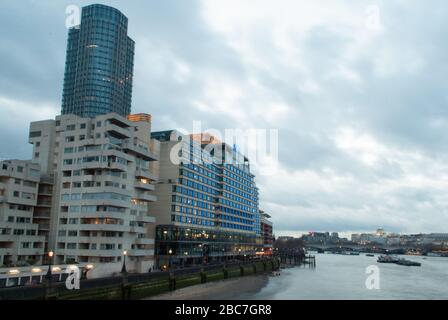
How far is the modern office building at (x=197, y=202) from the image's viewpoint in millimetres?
126562

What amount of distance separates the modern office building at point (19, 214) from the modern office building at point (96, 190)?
17.2ft

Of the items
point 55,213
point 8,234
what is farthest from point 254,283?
point 8,234

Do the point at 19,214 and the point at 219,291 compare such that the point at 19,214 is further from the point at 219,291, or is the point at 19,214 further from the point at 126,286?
the point at 219,291

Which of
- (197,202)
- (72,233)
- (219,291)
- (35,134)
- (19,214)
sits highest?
(35,134)

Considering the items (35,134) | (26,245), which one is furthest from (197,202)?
(26,245)

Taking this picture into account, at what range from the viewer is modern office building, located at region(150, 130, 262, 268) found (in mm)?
126562

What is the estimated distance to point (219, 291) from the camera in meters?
90.4

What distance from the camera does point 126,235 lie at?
9769cm

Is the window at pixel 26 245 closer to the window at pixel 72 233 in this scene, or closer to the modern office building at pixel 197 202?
the window at pixel 72 233

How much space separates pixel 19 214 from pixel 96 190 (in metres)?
17.6
